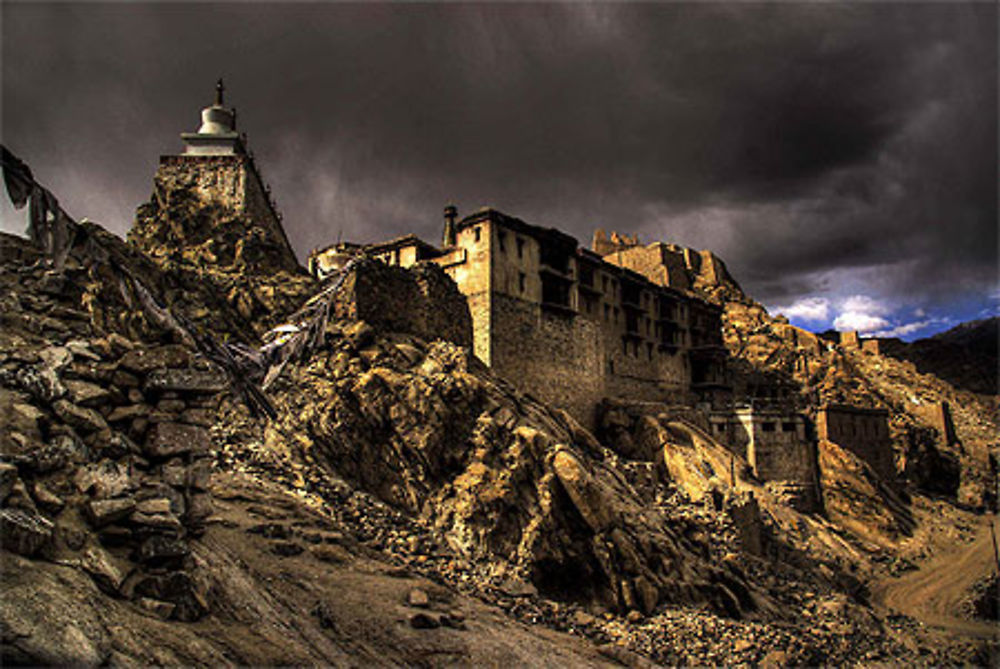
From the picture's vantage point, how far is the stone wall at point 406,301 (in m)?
21.9

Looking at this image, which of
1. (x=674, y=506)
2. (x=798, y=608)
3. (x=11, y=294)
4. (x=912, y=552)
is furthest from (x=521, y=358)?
(x=912, y=552)

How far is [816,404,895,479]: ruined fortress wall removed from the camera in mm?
44688

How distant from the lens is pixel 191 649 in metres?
5.73

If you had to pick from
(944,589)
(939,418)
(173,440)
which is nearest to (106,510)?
(173,440)

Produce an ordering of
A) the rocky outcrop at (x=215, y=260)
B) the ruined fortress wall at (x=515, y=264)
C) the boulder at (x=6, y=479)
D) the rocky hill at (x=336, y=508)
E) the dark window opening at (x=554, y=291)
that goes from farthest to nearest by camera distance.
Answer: the dark window opening at (x=554, y=291)
the ruined fortress wall at (x=515, y=264)
the rocky outcrop at (x=215, y=260)
the rocky hill at (x=336, y=508)
the boulder at (x=6, y=479)

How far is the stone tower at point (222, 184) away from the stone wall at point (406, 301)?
20.2 ft

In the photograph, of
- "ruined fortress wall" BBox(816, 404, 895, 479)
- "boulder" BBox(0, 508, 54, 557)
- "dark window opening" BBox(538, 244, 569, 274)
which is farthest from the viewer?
"ruined fortress wall" BBox(816, 404, 895, 479)

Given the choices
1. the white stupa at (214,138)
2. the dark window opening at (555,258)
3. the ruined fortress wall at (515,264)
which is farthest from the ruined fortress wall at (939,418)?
the white stupa at (214,138)

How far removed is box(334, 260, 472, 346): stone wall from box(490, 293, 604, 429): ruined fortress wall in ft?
13.0

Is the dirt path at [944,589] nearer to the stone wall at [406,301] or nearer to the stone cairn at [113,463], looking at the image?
the stone wall at [406,301]

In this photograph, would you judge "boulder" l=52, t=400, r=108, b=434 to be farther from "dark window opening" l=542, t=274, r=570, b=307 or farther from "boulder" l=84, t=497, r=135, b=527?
"dark window opening" l=542, t=274, r=570, b=307

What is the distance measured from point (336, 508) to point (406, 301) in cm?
1079

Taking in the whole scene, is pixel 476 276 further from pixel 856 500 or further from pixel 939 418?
pixel 939 418

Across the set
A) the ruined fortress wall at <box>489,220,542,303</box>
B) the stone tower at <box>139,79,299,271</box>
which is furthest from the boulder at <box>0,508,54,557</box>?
the ruined fortress wall at <box>489,220,542,303</box>
